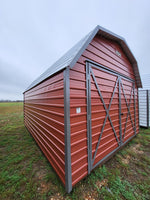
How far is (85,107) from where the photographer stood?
1.86m

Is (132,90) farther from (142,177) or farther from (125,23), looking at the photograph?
(125,23)

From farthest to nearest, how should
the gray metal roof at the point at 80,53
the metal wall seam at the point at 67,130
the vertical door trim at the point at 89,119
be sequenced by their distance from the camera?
1. the vertical door trim at the point at 89,119
2. the gray metal roof at the point at 80,53
3. the metal wall seam at the point at 67,130

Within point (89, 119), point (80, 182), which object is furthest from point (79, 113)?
point (80, 182)

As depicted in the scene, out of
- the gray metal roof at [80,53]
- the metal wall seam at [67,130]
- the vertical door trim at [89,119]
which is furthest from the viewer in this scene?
the vertical door trim at [89,119]

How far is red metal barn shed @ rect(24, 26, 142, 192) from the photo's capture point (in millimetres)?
1578

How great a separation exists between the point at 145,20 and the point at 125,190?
48.3 ft

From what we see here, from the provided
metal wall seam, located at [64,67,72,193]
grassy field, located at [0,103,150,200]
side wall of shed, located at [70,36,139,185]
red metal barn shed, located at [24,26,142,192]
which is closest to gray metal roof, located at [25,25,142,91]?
red metal barn shed, located at [24,26,142,192]

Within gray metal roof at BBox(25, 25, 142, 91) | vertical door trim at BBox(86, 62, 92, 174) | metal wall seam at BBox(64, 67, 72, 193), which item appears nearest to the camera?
metal wall seam at BBox(64, 67, 72, 193)

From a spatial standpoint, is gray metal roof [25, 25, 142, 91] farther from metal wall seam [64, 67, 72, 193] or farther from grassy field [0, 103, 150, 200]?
grassy field [0, 103, 150, 200]

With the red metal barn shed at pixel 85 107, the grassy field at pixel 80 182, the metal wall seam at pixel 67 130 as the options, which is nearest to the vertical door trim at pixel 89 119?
the red metal barn shed at pixel 85 107

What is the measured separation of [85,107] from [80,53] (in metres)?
1.21

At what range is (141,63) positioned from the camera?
13758 millimetres

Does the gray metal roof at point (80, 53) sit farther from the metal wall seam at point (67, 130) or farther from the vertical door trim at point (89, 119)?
the vertical door trim at point (89, 119)

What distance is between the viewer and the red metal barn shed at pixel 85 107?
5.18 ft
